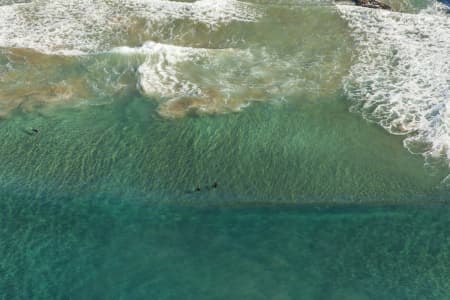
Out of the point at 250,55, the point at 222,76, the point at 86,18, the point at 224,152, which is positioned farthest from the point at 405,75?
the point at 86,18

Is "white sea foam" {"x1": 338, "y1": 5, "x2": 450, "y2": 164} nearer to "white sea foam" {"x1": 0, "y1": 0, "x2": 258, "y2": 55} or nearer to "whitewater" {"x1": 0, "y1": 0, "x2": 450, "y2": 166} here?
"whitewater" {"x1": 0, "y1": 0, "x2": 450, "y2": 166}

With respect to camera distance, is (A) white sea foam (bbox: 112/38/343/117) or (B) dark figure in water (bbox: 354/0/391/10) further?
(B) dark figure in water (bbox: 354/0/391/10)

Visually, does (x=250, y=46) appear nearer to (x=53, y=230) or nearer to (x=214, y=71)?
(x=214, y=71)

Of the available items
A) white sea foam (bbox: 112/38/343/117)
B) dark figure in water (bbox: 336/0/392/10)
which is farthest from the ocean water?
dark figure in water (bbox: 336/0/392/10)

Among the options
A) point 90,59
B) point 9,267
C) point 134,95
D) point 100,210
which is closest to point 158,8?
point 90,59

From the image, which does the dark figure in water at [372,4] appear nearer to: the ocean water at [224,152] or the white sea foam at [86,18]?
the ocean water at [224,152]

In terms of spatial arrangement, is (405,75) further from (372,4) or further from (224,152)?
(224,152)
